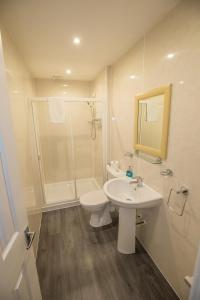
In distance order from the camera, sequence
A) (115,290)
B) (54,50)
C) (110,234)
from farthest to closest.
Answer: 1. (110,234)
2. (54,50)
3. (115,290)

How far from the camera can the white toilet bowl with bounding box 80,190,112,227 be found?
2.02m

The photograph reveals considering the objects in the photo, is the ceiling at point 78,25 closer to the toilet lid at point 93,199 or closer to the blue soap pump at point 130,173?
the blue soap pump at point 130,173

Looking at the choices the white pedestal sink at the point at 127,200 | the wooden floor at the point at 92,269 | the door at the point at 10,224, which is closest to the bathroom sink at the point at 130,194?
the white pedestal sink at the point at 127,200

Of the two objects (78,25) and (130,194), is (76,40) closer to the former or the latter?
(78,25)

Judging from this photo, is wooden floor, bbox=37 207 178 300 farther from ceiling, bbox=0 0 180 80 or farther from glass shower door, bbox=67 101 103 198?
ceiling, bbox=0 0 180 80

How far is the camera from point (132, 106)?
6.02ft

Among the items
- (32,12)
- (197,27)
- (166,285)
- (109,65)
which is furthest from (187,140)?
(109,65)

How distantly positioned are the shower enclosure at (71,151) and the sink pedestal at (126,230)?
4.48ft

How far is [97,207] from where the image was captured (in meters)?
2.02

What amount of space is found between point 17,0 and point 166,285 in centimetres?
278

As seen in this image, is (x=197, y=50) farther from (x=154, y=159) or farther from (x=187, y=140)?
(x=154, y=159)

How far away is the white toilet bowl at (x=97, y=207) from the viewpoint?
202cm

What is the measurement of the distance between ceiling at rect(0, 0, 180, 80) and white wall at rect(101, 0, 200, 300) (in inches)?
6.5

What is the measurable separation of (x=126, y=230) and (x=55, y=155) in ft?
7.49
